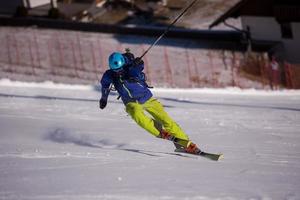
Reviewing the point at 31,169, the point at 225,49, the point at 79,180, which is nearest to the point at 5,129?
the point at 31,169

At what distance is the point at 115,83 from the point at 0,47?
18.8 m

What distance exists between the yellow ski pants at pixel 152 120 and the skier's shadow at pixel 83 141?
47 cm

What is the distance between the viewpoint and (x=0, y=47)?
26422 mm

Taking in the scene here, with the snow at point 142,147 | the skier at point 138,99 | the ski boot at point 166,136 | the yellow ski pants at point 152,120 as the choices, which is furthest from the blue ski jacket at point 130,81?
the snow at point 142,147

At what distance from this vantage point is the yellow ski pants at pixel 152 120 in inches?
348

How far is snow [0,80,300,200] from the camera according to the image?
7.32 m

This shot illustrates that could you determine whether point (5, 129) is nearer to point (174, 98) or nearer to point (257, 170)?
point (174, 98)

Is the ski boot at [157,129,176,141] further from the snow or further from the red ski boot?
the snow

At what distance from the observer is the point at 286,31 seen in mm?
23781

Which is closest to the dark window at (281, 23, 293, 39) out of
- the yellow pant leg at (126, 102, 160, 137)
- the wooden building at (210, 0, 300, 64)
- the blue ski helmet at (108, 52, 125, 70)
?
the wooden building at (210, 0, 300, 64)

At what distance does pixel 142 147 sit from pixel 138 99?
133 cm

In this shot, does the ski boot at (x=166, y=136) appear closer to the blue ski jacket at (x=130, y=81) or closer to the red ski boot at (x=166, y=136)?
the red ski boot at (x=166, y=136)

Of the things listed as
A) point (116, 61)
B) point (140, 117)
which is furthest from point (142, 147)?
point (116, 61)

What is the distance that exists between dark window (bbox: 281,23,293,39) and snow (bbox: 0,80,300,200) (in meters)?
9.12
